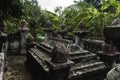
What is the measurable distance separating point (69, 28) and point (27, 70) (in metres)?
5.57

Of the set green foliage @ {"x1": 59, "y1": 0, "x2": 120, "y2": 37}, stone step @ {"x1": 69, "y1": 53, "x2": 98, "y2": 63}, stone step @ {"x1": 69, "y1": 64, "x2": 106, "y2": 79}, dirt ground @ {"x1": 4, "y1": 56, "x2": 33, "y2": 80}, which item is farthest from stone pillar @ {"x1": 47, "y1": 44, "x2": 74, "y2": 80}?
green foliage @ {"x1": 59, "y1": 0, "x2": 120, "y2": 37}

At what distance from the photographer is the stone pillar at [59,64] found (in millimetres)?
4473

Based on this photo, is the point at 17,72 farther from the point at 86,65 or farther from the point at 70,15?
the point at 70,15

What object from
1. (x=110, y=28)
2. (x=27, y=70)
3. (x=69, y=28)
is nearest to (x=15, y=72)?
(x=27, y=70)

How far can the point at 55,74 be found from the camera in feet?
14.9

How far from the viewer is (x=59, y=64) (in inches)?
176

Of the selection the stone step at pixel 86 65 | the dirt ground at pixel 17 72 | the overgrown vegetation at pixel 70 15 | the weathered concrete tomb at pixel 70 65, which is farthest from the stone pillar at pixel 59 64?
the dirt ground at pixel 17 72

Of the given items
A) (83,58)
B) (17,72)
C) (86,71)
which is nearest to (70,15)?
(17,72)

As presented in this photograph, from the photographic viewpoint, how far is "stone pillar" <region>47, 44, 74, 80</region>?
4.47 m

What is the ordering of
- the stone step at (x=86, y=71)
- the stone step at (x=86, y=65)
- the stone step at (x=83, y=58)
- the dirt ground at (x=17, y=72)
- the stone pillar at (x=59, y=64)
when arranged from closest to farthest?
1. the stone pillar at (x=59, y=64)
2. the stone step at (x=86, y=71)
3. the stone step at (x=86, y=65)
4. the stone step at (x=83, y=58)
5. the dirt ground at (x=17, y=72)

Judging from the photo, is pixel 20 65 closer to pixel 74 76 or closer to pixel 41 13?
pixel 74 76

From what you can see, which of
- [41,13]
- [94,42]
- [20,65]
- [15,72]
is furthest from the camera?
[41,13]

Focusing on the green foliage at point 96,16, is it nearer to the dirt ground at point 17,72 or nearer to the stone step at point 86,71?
the stone step at point 86,71

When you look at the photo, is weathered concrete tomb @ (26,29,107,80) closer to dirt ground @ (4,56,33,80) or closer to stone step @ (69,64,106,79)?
stone step @ (69,64,106,79)
